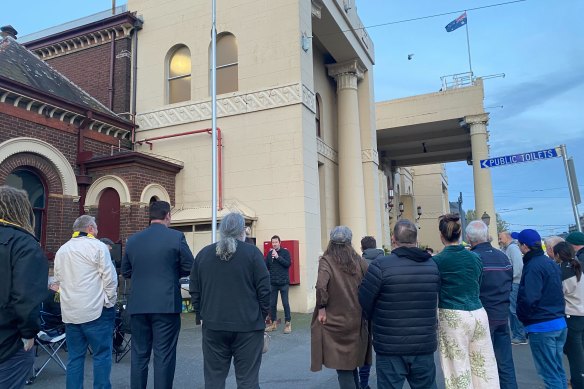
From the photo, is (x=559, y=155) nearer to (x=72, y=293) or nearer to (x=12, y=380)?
(x=72, y=293)

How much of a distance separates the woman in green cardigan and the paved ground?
165 centimetres

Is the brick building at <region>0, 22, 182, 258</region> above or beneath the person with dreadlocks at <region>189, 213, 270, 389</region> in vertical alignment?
above

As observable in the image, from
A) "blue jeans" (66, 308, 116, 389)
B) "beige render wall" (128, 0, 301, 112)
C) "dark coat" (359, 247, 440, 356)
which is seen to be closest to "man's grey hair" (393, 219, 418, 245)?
"dark coat" (359, 247, 440, 356)

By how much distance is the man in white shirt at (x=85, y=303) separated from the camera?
420 cm

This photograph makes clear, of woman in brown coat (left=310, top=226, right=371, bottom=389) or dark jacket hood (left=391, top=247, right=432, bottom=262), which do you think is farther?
woman in brown coat (left=310, top=226, right=371, bottom=389)

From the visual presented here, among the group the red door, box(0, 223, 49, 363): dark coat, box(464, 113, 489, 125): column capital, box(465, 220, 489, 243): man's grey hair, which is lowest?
box(0, 223, 49, 363): dark coat

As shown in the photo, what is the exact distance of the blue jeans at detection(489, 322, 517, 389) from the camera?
14.2 ft

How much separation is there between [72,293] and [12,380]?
1.71 metres

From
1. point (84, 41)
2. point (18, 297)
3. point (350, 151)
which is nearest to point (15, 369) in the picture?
point (18, 297)

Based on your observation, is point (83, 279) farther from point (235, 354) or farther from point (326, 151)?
point (326, 151)

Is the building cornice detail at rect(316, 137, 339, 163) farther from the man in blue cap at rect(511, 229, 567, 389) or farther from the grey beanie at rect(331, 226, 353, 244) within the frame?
the man in blue cap at rect(511, 229, 567, 389)

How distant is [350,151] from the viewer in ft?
54.0

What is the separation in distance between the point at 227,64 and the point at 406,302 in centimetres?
1173

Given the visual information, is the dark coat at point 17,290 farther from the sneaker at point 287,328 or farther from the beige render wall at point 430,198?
the beige render wall at point 430,198
